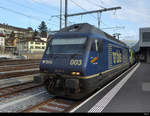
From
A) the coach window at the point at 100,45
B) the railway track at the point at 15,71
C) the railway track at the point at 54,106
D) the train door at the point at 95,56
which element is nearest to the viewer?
the railway track at the point at 54,106

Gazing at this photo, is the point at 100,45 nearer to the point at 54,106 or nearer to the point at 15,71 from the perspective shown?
the point at 54,106

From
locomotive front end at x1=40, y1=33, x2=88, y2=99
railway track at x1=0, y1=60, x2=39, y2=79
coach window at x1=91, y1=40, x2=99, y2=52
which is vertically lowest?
railway track at x1=0, y1=60, x2=39, y2=79

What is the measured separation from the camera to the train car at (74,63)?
5141 mm

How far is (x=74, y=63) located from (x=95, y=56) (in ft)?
3.42

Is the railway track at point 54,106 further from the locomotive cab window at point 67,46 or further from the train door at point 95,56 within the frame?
the locomotive cab window at point 67,46

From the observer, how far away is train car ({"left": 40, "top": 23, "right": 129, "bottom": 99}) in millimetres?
5141

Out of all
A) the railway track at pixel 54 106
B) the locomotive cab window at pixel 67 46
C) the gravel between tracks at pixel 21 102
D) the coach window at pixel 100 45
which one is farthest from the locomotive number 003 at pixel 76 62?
the gravel between tracks at pixel 21 102

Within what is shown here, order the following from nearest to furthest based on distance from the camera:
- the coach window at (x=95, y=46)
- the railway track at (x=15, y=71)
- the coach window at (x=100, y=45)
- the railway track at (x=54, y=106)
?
1. the railway track at (x=54, y=106)
2. the coach window at (x=95, y=46)
3. the coach window at (x=100, y=45)
4. the railway track at (x=15, y=71)

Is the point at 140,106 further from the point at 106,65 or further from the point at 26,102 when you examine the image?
the point at 26,102

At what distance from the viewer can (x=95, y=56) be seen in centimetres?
577

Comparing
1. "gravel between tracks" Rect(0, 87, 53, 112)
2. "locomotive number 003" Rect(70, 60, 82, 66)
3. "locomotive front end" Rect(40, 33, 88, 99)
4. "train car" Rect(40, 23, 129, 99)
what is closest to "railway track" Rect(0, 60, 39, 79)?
"gravel between tracks" Rect(0, 87, 53, 112)

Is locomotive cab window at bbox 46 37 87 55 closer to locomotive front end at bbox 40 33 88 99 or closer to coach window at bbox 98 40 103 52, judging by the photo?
locomotive front end at bbox 40 33 88 99

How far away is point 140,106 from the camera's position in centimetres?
507

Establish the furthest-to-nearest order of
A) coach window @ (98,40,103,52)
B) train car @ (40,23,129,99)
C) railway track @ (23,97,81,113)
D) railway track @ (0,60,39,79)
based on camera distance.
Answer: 1. railway track @ (0,60,39,79)
2. coach window @ (98,40,103,52)
3. train car @ (40,23,129,99)
4. railway track @ (23,97,81,113)
